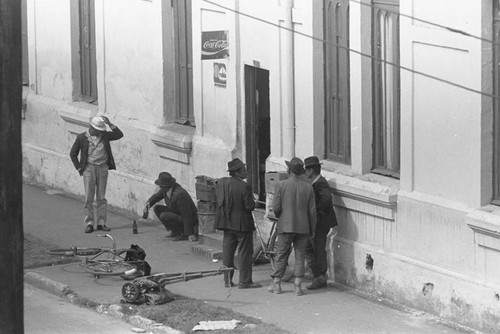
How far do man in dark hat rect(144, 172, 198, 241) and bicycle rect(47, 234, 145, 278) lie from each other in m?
1.74

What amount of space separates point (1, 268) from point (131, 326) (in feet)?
15.3

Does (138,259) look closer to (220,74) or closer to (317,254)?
(317,254)

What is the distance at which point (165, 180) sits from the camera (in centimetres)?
1739

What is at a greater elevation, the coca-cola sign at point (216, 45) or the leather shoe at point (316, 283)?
the coca-cola sign at point (216, 45)

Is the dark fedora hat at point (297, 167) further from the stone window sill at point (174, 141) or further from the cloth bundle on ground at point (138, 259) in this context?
the stone window sill at point (174, 141)

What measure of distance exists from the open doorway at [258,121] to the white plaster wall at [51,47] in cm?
543

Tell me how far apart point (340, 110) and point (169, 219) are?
334 centimetres

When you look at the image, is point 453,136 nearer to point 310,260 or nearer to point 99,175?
point 310,260

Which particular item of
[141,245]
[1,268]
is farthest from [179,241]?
[1,268]

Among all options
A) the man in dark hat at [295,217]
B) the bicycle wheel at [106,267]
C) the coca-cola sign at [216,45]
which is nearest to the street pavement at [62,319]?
the bicycle wheel at [106,267]

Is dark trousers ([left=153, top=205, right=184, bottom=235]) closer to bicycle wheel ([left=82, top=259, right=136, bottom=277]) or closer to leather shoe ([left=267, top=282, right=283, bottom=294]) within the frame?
bicycle wheel ([left=82, top=259, right=136, bottom=277])

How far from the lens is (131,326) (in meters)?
13.8

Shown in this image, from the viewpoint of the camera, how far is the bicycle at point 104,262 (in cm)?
1536

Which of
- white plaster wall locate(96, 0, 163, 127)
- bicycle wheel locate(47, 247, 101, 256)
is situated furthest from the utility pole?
white plaster wall locate(96, 0, 163, 127)
